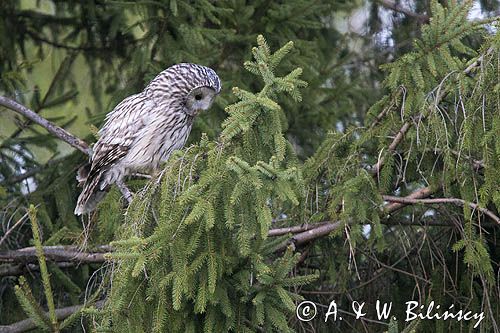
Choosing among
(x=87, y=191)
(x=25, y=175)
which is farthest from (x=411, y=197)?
(x=25, y=175)

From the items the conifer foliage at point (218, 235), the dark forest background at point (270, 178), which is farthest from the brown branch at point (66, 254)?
the conifer foliage at point (218, 235)

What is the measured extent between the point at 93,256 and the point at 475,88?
2.68m

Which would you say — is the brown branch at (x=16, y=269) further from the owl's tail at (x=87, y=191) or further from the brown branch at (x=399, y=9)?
the brown branch at (x=399, y=9)

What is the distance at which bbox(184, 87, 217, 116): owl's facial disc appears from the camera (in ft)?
22.8

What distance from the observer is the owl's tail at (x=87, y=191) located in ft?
22.9

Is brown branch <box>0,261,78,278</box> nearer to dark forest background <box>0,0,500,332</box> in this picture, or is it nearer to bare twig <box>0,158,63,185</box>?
dark forest background <box>0,0,500,332</box>

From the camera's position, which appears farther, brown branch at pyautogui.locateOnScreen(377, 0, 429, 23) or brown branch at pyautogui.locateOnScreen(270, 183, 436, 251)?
→ brown branch at pyautogui.locateOnScreen(377, 0, 429, 23)

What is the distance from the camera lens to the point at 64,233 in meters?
6.46

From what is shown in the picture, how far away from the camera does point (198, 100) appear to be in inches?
278

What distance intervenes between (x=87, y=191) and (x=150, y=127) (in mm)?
601

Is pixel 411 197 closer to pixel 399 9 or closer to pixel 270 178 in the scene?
pixel 270 178

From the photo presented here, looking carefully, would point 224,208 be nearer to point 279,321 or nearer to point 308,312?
point 279,321

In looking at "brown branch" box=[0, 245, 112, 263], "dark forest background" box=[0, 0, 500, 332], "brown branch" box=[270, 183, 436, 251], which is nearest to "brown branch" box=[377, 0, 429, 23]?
"dark forest background" box=[0, 0, 500, 332]

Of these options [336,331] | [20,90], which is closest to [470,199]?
[336,331]
